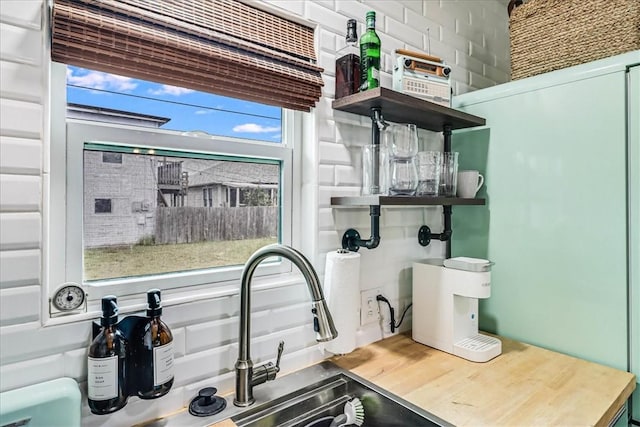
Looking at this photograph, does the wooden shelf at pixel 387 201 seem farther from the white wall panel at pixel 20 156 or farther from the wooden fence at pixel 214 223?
the white wall panel at pixel 20 156

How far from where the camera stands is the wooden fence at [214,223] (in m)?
1.06

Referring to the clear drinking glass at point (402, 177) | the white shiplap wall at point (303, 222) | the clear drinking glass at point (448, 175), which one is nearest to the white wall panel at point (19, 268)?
the white shiplap wall at point (303, 222)

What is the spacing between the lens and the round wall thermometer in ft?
2.76

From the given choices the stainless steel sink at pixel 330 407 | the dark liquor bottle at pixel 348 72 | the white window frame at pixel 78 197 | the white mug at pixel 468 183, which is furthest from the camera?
the white mug at pixel 468 183

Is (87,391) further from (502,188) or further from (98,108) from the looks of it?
(502,188)

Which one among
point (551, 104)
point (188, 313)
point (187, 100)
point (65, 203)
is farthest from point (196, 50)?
point (551, 104)

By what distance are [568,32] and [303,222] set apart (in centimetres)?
130

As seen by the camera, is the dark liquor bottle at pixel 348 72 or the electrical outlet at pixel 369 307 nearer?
the dark liquor bottle at pixel 348 72

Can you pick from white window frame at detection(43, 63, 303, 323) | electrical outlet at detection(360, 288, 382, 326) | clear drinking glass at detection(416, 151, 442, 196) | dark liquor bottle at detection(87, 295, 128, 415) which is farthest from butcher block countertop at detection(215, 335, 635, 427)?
clear drinking glass at detection(416, 151, 442, 196)

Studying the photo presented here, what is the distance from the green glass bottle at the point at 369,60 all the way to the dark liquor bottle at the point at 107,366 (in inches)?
39.2

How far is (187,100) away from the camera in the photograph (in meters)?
1.11

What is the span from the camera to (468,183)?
1.56 m

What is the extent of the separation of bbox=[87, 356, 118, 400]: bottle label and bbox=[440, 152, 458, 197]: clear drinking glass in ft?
4.09

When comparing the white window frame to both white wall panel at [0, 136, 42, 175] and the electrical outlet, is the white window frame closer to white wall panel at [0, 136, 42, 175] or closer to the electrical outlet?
white wall panel at [0, 136, 42, 175]
